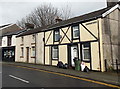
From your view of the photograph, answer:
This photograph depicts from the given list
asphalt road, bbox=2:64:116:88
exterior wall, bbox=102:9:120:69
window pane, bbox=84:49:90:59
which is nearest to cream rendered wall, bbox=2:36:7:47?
asphalt road, bbox=2:64:116:88

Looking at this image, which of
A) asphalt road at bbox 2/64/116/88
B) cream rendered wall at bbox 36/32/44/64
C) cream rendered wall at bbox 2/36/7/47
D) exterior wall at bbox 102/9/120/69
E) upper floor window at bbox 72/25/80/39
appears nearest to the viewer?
asphalt road at bbox 2/64/116/88

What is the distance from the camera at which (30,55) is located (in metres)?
21.5

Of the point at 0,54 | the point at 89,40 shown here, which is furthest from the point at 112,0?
the point at 0,54

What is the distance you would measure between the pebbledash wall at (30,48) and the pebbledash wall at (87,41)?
0.32 metres

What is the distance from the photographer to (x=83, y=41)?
13.7m

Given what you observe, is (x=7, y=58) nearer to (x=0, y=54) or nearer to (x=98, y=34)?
(x=0, y=54)

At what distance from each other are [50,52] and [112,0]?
1010 cm

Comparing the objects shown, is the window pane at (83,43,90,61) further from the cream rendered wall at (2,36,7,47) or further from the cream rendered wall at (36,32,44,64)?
the cream rendered wall at (2,36,7,47)

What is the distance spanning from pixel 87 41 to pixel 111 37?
8.17 feet

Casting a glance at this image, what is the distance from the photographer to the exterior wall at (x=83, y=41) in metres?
12.4

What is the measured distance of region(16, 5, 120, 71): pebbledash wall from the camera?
1244cm

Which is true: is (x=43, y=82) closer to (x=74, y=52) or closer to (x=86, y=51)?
(x=86, y=51)

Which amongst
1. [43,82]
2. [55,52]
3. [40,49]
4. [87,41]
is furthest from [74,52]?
[43,82]

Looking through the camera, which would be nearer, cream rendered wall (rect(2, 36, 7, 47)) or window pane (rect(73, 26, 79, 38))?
window pane (rect(73, 26, 79, 38))
